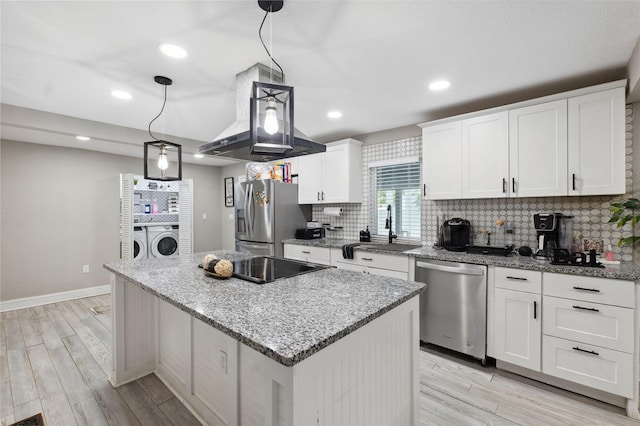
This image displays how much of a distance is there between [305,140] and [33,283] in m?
4.82

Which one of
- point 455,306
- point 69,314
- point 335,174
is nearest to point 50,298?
point 69,314

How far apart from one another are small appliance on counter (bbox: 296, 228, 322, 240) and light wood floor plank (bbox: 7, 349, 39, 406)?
291cm

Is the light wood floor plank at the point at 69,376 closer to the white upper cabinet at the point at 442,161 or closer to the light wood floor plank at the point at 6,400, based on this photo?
the light wood floor plank at the point at 6,400

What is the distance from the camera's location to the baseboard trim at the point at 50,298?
12.8 ft

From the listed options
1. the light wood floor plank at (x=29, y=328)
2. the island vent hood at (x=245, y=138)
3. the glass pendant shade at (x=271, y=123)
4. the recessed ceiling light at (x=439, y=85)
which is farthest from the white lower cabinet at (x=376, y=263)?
the light wood floor plank at (x=29, y=328)

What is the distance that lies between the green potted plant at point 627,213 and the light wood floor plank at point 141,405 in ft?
11.3

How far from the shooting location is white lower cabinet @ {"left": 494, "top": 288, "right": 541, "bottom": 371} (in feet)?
7.29

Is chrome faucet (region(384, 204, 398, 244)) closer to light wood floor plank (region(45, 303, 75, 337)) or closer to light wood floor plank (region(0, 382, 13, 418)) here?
light wood floor plank (region(0, 382, 13, 418))

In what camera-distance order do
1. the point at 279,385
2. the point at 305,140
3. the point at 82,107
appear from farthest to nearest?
the point at 82,107, the point at 305,140, the point at 279,385

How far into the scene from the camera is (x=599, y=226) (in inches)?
96.0

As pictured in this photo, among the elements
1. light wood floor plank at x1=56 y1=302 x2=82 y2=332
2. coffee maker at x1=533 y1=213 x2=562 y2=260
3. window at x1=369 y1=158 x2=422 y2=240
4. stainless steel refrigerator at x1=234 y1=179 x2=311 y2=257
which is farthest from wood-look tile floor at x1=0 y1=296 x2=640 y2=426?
stainless steel refrigerator at x1=234 y1=179 x2=311 y2=257

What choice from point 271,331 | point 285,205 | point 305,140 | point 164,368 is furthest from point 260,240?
point 271,331

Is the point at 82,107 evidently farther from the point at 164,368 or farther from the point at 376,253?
the point at 376,253

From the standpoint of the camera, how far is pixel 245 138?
1.76 metres
